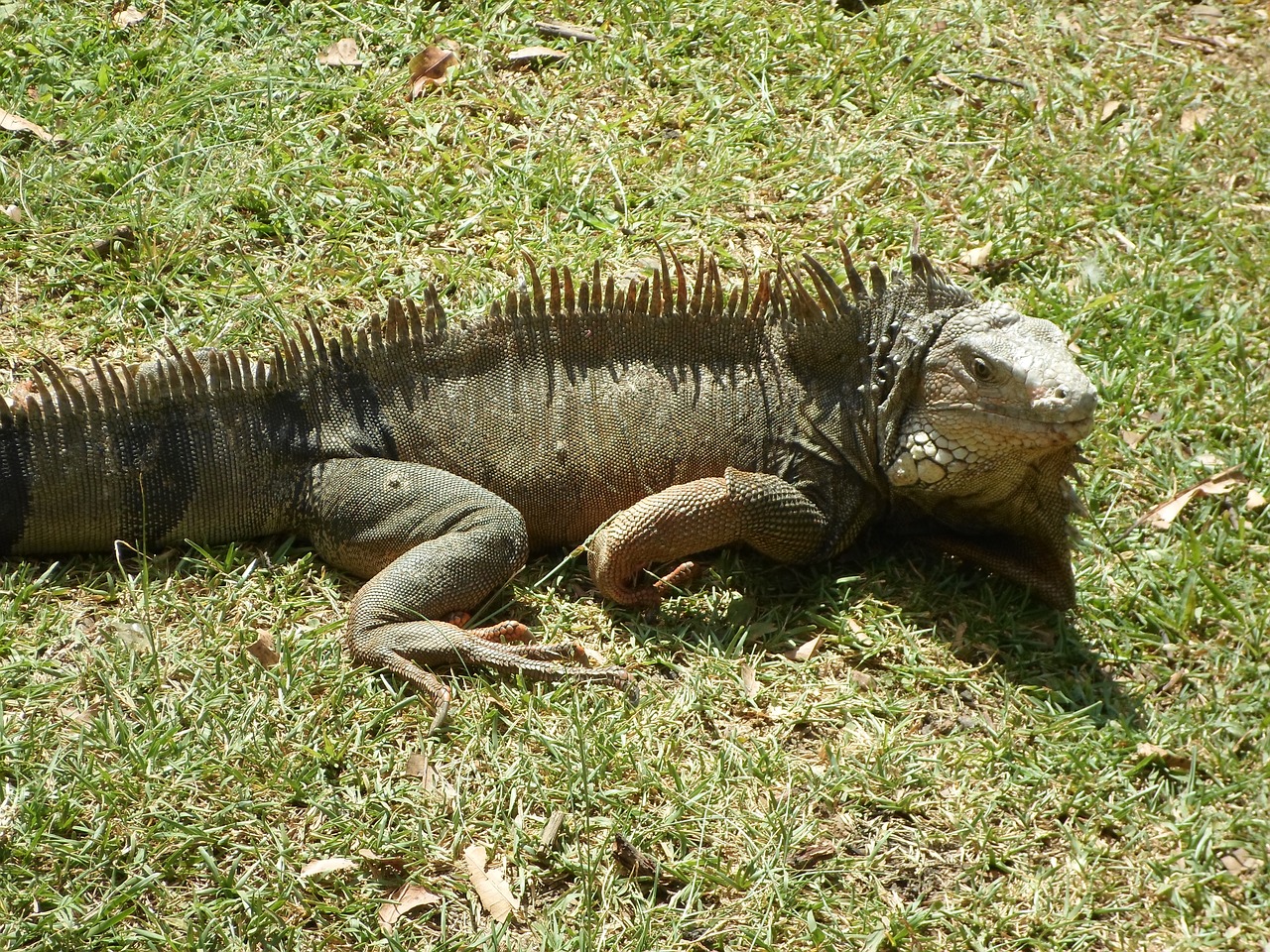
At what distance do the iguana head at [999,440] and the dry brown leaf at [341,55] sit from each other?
377cm

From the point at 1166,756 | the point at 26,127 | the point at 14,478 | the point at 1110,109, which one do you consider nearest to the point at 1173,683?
the point at 1166,756

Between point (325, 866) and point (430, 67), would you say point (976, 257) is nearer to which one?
point (430, 67)

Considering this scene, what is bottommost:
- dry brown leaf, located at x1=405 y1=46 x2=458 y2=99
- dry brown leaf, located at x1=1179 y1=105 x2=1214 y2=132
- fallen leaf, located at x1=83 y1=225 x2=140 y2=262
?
fallen leaf, located at x1=83 y1=225 x2=140 y2=262

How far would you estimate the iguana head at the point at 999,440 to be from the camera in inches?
178

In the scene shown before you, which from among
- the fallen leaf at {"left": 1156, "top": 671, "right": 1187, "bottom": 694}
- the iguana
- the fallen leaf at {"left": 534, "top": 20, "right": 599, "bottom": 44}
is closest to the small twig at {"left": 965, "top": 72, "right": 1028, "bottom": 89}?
the fallen leaf at {"left": 534, "top": 20, "right": 599, "bottom": 44}

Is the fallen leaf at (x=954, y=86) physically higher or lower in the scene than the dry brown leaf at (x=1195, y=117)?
higher

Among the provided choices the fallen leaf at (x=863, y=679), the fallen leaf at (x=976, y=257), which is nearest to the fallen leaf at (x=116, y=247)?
the fallen leaf at (x=863, y=679)

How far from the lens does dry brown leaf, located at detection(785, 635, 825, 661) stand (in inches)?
188

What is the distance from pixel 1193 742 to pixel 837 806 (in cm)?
130

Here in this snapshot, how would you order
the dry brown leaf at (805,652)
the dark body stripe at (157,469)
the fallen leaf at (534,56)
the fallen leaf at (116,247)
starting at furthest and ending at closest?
the fallen leaf at (534,56), the fallen leaf at (116,247), the dry brown leaf at (805,652), the dark body stripe at (157,469)

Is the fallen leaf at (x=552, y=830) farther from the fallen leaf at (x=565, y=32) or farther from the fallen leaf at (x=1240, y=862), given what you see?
the fallen leaf at (x=565, y=32)

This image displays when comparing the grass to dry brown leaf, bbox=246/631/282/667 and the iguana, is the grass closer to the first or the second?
dry brown leaf, bbox=246/631/282/667

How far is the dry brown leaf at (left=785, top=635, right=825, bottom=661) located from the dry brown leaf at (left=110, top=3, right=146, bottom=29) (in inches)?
195

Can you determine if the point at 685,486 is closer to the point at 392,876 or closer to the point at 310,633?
the point at 310,633
